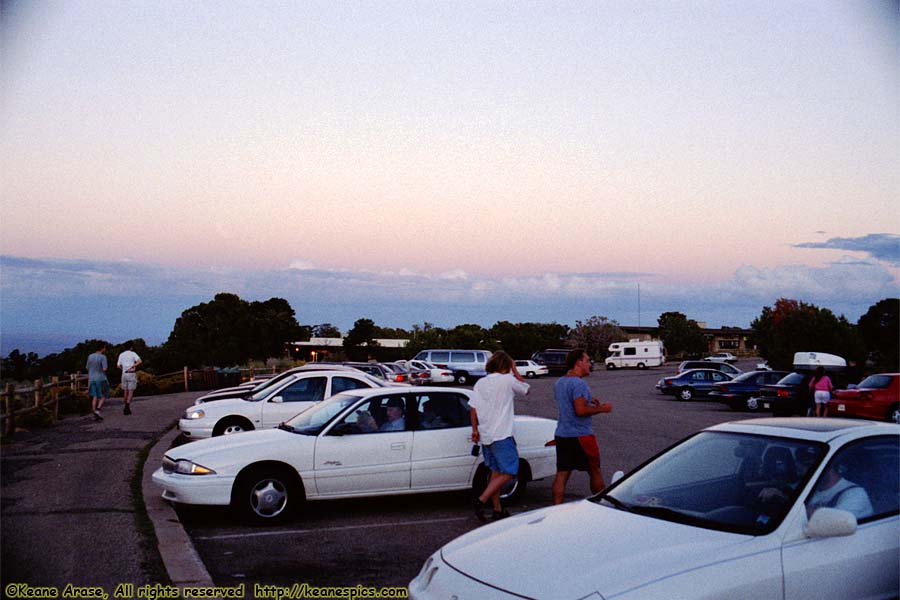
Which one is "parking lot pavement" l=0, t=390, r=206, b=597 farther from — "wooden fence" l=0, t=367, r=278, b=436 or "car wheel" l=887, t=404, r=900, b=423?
"car wheel" l=887, t=404, r=900, b=423

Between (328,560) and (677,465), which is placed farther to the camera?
(328,560)

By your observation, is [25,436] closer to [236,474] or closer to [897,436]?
[236,474]

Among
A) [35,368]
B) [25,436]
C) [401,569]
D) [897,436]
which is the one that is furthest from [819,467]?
[35,368]

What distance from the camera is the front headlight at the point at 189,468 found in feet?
29.5

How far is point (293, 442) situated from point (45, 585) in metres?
3.25

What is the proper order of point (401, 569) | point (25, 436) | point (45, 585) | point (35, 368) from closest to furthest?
point (45, 585) → point (401, 569) → point (25, 436) → point (35, 368)

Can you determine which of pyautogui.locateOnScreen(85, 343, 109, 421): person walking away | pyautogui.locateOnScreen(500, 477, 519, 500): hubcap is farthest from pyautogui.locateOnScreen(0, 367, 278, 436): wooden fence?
pyautogui.locateOnScreen(500, 477, 519, 500): hubcap

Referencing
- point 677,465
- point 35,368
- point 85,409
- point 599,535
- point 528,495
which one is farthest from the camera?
point 85,409

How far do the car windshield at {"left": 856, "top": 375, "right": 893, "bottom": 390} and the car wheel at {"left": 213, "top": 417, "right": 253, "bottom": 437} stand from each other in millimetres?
13752

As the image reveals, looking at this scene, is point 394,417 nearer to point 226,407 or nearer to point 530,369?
point 226,407

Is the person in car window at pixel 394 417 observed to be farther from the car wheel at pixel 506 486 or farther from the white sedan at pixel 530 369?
the white sedan at pixel 530 369

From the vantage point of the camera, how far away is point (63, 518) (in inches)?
352

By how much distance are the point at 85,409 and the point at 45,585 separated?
1783cm

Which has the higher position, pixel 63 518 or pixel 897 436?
pixel 897 436
